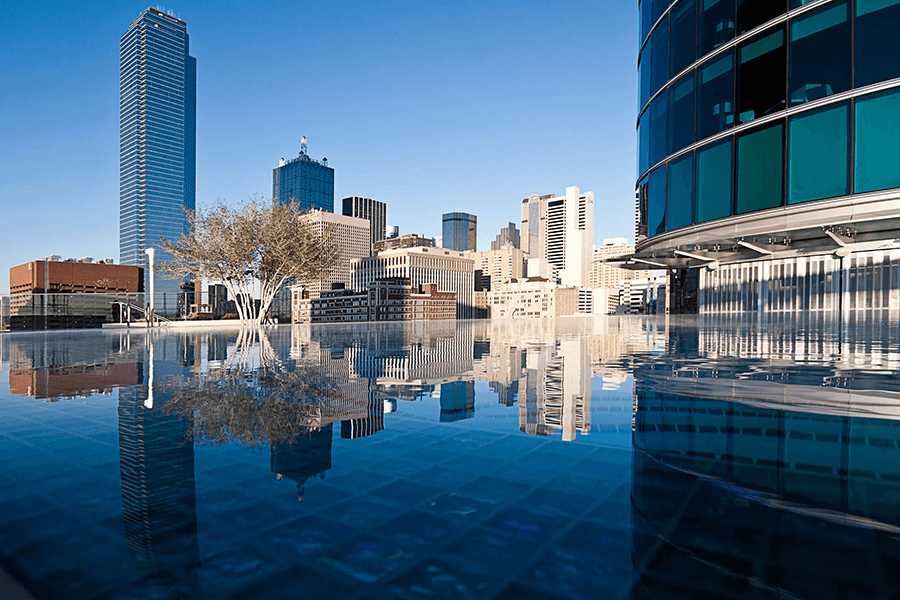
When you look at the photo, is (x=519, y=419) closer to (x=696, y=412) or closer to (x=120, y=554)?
(x=696, y=412)

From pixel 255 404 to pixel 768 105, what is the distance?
16659mm

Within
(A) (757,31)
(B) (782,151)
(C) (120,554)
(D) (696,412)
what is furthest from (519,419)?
(A) (757,31)

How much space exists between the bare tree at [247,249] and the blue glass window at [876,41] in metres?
24.5

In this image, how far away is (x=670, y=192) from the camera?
17859 mm

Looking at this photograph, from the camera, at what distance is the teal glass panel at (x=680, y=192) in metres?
16.9

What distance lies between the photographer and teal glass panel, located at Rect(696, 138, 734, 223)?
15.5 m

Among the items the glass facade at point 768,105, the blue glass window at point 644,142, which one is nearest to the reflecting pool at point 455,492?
the glass facade at point 768,105

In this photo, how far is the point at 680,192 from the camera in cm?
1734

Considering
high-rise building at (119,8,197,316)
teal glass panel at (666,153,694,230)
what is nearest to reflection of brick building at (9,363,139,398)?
teal glass panel at (666,153,694,230)

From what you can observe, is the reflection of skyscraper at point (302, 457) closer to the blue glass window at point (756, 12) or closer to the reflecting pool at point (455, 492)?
the reflecting pool at point (455, 492)

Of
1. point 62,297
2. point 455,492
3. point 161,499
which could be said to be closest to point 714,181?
point 455,492

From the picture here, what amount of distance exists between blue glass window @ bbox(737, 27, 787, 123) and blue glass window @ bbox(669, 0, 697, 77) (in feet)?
6.82

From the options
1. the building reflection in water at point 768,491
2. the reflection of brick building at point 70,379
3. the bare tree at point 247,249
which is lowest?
the reflection of brick building at point 70,379

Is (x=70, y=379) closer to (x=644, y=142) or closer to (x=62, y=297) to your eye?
(x=644, y=142)
